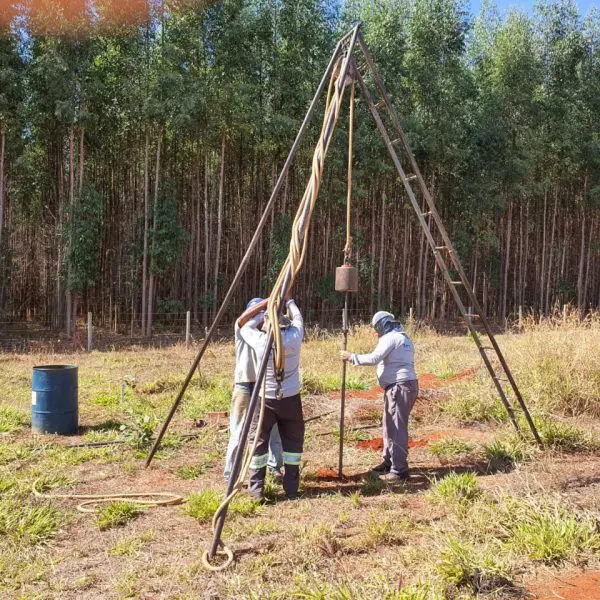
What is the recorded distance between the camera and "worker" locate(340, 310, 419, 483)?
562cm

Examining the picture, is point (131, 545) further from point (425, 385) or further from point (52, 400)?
point (425, 385)

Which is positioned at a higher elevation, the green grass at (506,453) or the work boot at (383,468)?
the green grass at (506,453)

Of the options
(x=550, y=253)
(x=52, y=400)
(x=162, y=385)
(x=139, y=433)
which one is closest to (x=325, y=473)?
(x=139, y=433)

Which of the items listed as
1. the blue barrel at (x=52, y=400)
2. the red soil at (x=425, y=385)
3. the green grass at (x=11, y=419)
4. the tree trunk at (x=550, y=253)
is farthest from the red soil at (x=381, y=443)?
the tree trunk at (x=550, y=253)

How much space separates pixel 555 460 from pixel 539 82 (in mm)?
22757

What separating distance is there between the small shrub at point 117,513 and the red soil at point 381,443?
9.06 feet

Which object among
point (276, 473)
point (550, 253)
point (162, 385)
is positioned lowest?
point (162, 385)

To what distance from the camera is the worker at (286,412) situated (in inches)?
200

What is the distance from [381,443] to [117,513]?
3182 mm

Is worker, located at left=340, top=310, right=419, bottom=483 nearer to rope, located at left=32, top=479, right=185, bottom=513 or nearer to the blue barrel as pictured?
rope, located at left=32, top=479, right=185, bottom=513

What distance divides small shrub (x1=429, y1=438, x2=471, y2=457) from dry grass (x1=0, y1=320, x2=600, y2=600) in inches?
0.9

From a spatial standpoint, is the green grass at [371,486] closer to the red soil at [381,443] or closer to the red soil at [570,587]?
the red soil at [381,443]

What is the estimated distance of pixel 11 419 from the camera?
24.9 ft

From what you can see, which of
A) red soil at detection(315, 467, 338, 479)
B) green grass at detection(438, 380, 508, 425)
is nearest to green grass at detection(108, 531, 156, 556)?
red soil at detection(315, 467, 338, 479)
